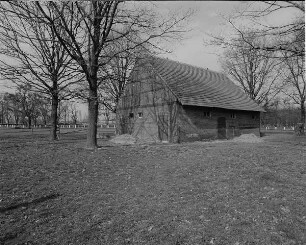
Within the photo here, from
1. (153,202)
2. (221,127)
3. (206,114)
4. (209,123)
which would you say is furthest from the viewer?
(221,127)

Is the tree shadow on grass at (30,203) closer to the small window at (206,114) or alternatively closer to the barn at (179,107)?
the barn at (179,107)

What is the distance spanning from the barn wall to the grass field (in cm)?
980

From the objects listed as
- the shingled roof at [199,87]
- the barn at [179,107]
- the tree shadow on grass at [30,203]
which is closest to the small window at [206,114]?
the barn at [179,107]

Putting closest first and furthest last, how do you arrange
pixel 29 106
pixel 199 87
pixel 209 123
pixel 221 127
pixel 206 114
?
pixel 206 114 → pixel 209 123 → pixel 221 127 → pixel 199 87 → pixel 29 106

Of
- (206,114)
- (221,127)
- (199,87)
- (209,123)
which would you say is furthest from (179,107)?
(221,127)

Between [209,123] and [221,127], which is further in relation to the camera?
[221,127]

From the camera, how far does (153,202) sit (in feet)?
19.1

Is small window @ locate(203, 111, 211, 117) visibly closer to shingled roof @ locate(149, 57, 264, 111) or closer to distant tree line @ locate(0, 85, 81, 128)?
shingled roof @ locate(149, 57, 264, 111)

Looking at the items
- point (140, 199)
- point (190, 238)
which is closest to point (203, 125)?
point (140, 199)

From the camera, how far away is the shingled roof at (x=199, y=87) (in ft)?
65.2

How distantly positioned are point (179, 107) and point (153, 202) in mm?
13693

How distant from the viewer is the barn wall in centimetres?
1912

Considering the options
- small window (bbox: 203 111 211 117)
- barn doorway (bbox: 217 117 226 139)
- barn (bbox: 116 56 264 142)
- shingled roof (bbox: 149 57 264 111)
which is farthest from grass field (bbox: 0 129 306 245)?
barn doorway (bbox: 217 117 226 139)

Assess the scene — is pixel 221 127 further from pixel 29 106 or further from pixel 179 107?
pixel 29 106
